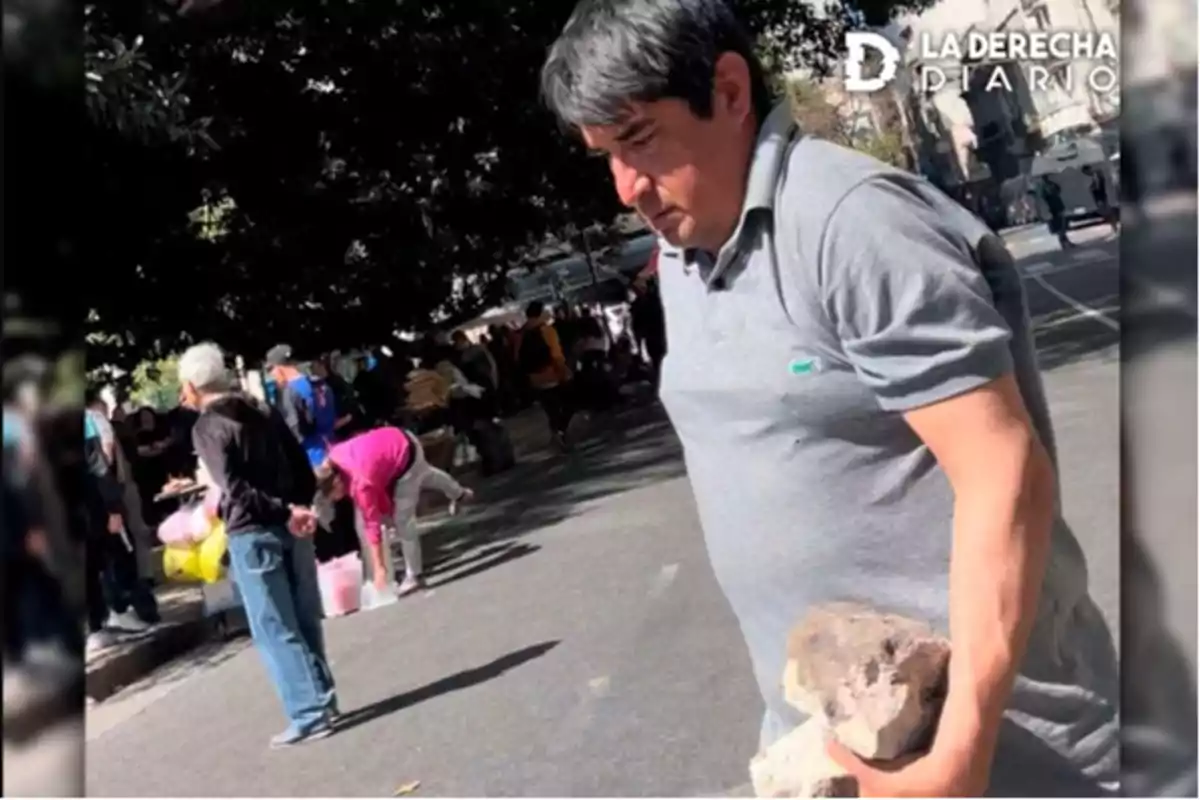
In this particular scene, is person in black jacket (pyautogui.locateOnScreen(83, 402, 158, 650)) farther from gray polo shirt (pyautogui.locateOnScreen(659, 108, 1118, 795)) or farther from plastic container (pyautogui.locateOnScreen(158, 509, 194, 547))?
gray polo shirt (pyautogui.locateOnScreen(659, 108, 1118, 795))

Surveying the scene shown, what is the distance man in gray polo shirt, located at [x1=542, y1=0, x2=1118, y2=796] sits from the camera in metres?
1.59

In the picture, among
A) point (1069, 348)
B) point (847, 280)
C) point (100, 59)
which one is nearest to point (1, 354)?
point (100, 59)

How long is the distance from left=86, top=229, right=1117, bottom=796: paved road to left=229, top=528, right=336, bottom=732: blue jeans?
32mm

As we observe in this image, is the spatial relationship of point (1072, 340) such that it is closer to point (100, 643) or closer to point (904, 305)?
point (904, 305)

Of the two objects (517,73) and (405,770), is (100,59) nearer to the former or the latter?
(517,73)

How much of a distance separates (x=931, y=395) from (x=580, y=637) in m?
1.05

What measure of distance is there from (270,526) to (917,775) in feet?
3.84

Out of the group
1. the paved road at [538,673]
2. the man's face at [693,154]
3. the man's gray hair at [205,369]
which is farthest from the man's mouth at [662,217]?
the man's gray hair at [205,369]

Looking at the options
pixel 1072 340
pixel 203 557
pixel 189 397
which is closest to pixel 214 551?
pixel 203 557

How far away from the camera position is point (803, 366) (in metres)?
1.68

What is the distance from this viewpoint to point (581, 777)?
2.39 m

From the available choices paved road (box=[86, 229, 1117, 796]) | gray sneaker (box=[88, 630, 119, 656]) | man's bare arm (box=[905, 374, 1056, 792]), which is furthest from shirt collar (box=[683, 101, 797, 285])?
gray sneaker (box=[88, 630, 119, 656])

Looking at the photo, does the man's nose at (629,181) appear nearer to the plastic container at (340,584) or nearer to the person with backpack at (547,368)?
the person with backpack at (547,368)

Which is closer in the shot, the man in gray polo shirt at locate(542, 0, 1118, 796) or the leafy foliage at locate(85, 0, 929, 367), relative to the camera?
the man in gray polo shirt at locate(542, 0, 1118, 796)
